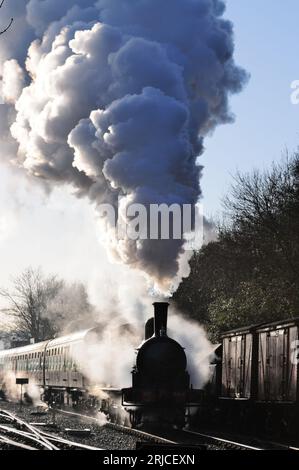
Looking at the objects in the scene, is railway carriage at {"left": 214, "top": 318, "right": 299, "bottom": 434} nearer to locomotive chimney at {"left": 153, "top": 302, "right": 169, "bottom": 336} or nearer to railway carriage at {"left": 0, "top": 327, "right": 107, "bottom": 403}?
locomotive chimney at {"left": 153, "top": 302, "right": 169, "bottom": 336}

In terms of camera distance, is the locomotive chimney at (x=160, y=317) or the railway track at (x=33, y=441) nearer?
the railway track at (x=33, y=441)

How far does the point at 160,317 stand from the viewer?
2192 cm

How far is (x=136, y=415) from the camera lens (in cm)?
2250

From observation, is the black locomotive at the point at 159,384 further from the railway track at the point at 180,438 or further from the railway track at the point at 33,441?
the railway track at the point at 33,441

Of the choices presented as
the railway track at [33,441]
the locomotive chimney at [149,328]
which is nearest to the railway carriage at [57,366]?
the locomotive chimney at [149,328]

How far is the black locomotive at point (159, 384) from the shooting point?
859 inches

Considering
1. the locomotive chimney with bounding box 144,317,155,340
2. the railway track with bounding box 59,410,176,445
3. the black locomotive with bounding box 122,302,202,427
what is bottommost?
the railway track with bounding box 59,410,176,445

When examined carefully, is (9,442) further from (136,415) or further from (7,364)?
(7,364)

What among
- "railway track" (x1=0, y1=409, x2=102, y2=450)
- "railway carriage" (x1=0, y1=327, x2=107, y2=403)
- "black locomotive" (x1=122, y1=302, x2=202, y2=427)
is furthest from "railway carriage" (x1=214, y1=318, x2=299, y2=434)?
"railway track" (x1=0, y1=409, x2=102, y2=450)

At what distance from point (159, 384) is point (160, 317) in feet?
5.61

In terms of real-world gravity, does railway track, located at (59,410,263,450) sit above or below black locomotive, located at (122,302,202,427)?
below

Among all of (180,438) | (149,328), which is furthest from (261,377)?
(149,328)

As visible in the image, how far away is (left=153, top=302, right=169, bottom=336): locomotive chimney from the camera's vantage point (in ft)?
71.1

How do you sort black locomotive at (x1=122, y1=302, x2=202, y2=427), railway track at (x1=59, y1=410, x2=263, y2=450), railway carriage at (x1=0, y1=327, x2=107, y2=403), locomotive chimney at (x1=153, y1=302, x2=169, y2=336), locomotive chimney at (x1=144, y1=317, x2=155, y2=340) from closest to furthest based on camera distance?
railway track at (x1=59, y1=410, x2=263, y2=450), locomotive chimney at (x1=153, y1=302, x2=169, y2=336), black locomotive at (x1=122, y1=302, x2=202, y2=427), locomotive chimney at (x1=144, y1=317, x2=155, y2=340), railway carriage at (x1=0, y1=327, x2=107, y2=403)
